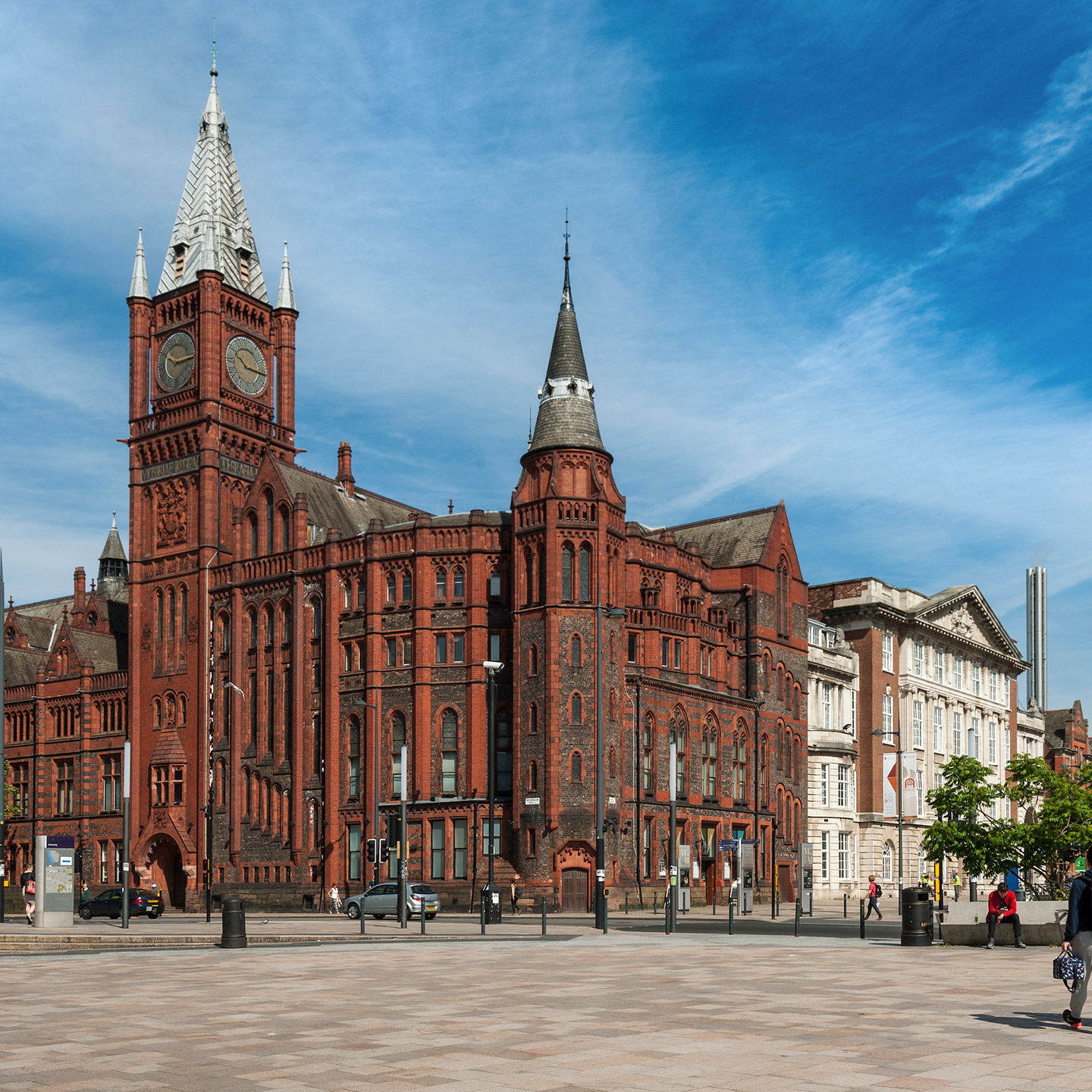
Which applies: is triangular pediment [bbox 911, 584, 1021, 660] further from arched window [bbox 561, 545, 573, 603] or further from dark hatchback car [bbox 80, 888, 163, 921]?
dark hatchback car [bbox 80, 888, 163, 921]

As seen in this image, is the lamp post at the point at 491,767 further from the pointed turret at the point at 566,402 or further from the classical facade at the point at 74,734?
the classical facade at the point at 74,734

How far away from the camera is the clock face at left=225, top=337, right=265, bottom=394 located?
258 ft

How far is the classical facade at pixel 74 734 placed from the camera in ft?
264

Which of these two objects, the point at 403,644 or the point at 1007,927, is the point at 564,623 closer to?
the point at 403,644

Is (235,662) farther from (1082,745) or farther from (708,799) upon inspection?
(1082,745)

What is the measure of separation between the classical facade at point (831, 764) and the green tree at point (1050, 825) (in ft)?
106

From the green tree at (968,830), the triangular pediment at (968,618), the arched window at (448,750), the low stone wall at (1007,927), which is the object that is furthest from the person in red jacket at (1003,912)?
the triangular pediment at (968,618)

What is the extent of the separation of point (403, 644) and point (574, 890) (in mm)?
14307

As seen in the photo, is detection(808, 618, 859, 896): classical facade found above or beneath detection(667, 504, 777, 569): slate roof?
beneath

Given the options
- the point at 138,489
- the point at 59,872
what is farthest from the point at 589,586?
the point at 138,489

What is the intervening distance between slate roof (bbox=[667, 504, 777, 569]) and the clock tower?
2384cm

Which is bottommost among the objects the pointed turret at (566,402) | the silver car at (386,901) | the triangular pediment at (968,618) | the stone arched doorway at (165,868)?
the stone arched doorway at (165,868)

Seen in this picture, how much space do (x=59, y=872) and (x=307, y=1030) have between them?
31.1 m

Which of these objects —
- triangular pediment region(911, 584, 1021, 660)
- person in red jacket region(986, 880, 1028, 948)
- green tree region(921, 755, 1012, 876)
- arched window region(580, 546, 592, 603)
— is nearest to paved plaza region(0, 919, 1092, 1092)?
person in red jacket region(986, 880, 1028, 948)
